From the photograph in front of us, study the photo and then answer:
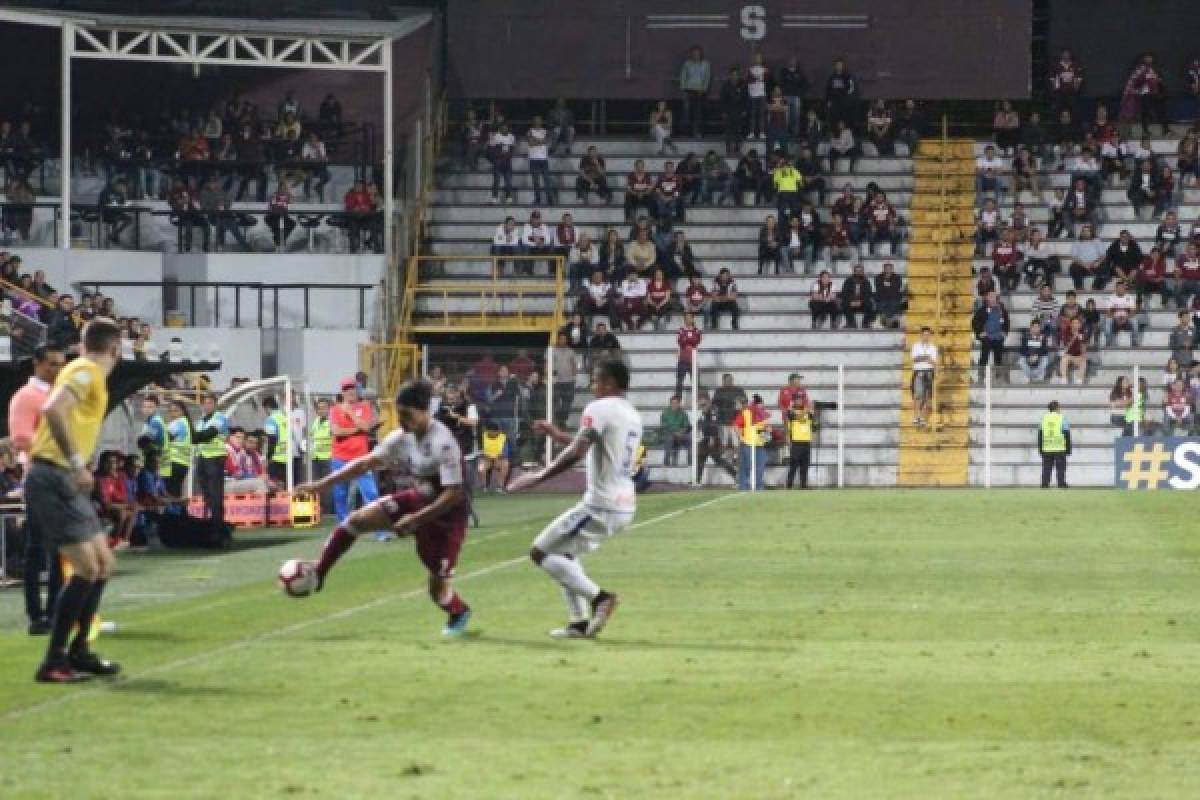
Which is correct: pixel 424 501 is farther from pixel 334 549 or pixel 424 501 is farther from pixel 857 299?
pixel 857 299

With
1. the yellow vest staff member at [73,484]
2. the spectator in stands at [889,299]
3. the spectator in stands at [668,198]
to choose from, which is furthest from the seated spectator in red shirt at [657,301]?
the yellow vest staff member at [73,484]

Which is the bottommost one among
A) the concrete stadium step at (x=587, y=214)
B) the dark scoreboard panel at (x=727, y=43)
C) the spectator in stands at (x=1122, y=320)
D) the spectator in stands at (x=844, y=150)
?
the spectator in stands at (x=1122, y=320)

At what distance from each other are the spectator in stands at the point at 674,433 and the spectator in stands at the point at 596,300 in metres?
4.20

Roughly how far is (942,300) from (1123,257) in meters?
3.82

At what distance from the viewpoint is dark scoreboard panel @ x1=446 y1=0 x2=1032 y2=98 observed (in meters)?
60.8

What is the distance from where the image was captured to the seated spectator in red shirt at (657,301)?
54.1 m

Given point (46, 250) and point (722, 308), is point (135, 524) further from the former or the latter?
point (722, 308)

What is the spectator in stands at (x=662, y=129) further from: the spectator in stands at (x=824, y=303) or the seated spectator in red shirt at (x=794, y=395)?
the seated spectator in red shirt at (x=794, y=395)

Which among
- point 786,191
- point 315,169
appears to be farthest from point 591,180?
point 315,169

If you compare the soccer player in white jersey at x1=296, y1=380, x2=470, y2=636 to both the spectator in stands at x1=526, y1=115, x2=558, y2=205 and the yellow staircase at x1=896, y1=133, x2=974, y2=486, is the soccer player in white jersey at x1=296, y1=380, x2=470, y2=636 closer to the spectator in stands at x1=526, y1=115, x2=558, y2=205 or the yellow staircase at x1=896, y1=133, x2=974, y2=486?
the yellow staircase at x1=896, y1=133, x2=974, y2=486

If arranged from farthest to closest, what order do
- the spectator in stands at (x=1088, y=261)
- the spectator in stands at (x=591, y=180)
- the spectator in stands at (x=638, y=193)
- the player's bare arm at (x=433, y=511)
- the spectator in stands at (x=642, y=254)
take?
the spectator in stands at (x=591, y=180) < the spectator in stands at (x=638, y=193) < the spectator in stands at (x=1088, y=261) < the spectator in stands at (x=642, y=254) < the player's bare arm at (x=433, y=511)

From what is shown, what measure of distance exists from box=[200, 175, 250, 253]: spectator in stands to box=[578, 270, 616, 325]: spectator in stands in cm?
681

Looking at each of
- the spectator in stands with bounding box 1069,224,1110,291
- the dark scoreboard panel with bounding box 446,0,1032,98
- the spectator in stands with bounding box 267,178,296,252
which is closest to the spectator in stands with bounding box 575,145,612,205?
the dark scoreboard panel with bounding box 446,0,1032,98

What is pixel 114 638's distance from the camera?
1862 centimetres
